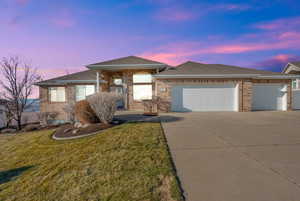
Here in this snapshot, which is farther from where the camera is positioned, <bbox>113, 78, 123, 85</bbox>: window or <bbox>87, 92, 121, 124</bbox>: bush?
<bbox>113, 78, 123, 85</bbox>: window

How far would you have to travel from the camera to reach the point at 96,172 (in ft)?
10.0

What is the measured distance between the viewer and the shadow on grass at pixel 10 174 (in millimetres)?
3746

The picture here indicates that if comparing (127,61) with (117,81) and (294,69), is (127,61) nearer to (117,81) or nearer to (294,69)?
(117,81)

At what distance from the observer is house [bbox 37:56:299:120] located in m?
11.1

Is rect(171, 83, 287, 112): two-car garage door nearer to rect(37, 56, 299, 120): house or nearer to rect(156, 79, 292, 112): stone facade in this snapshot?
rect(37, 56, 299, 120): house

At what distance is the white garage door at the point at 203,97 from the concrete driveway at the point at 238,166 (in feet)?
19.7

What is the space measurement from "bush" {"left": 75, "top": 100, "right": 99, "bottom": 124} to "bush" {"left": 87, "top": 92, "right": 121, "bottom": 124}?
0.24 meters

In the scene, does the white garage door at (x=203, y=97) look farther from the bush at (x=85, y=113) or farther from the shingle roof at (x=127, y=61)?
the bush at (x=85, y=113)

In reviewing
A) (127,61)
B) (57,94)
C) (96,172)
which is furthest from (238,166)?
(57,94)

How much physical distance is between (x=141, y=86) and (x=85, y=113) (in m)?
6.45

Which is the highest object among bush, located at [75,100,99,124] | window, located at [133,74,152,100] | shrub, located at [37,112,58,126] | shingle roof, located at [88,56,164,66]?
shingle roof, located at [88,56,164,66]

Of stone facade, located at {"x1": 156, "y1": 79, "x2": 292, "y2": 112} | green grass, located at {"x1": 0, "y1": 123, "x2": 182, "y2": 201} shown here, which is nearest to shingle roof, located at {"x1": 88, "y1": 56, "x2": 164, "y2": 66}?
stone facade, located at {"x1": 156, "y1": 79, "x2": 292, "y2": 112}

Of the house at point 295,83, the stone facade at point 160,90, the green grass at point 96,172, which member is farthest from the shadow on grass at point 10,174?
the house at point 295,83

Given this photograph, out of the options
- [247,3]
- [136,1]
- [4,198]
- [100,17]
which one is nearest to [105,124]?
[4,198]
